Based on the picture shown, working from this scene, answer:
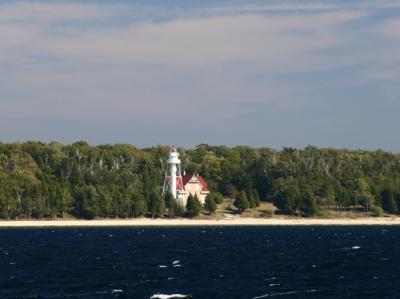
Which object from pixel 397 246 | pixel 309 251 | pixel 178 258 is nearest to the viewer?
pixel 178 258

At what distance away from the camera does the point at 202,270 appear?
3745 inches

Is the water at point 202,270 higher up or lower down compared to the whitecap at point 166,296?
higher up

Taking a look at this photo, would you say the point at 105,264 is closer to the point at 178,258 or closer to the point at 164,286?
the point at 178,258

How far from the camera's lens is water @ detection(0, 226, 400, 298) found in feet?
250

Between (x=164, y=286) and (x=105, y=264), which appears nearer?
(x=164, y=286)

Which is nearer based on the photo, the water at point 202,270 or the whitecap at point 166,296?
the whitecap at point 166,296

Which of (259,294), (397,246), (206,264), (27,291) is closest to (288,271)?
(206,264)

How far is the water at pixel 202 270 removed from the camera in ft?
250

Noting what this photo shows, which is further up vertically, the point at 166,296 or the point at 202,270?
the point at 202,270

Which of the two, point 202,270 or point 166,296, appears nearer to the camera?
point 166,296

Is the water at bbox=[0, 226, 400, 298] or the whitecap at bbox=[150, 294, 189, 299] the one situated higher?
the water at bbox=[0, 226, 400, 298]

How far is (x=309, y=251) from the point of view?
417 ft

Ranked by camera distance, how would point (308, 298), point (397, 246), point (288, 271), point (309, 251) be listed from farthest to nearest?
1. point (397, 246)
2. point (309, 251)
3. point (288, 271)
4. point (308, 298)

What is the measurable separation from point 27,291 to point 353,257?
162 ft
